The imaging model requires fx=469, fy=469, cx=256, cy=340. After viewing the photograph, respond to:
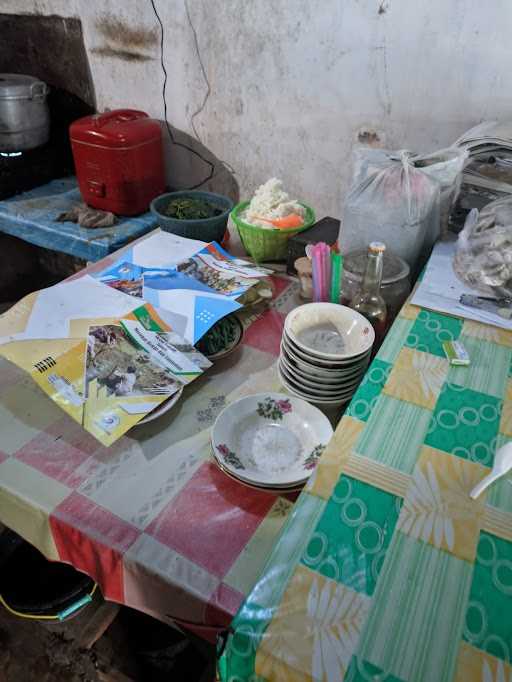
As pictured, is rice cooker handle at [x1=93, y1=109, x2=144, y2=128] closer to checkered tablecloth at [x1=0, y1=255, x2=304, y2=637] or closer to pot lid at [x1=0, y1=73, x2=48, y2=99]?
pot lid at [x1=0, y1=73, x2=48, y2=99]

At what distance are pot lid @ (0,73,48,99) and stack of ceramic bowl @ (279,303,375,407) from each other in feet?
5.55

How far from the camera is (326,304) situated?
984 mm

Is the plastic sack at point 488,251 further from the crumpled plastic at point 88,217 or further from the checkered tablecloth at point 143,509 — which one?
the crumpled plastic at point 88,217

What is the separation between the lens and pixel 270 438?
820 millimetres

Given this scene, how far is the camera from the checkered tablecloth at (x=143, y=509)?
2.12ft

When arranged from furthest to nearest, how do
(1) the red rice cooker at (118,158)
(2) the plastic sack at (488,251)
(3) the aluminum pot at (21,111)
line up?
(3) the aluminum pot at (21,111)
(1) the red rice cooker at (118,158)
(2) the plastic sack at (488,251)

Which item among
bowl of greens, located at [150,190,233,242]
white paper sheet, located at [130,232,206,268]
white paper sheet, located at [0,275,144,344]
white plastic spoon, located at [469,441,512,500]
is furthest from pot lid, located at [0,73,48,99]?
white plastic spoon, located at [469,441,512,500]

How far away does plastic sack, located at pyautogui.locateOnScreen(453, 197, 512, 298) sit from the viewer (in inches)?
39.6

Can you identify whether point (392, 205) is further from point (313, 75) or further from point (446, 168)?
point (313, 75)

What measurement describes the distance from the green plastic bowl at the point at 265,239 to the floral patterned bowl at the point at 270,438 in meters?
0.64

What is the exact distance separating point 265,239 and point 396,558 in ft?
3.32

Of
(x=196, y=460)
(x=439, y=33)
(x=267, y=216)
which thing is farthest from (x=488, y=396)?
(x=439, y=33)

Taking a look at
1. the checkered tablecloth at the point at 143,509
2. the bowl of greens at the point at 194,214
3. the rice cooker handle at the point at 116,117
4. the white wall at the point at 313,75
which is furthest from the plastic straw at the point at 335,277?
the rice cooker handle at the point at 116,117

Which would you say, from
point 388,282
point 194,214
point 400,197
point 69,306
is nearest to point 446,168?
point 400,197
